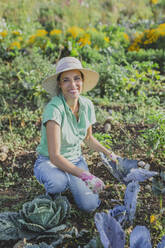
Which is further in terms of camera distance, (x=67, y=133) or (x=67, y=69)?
(x=67, y=133)

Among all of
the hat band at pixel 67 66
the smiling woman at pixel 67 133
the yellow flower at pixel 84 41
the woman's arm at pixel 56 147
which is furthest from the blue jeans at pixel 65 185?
the yellow flower at pixel 84 41

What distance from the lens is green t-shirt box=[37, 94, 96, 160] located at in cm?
215

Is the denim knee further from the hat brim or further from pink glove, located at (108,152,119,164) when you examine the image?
the hat brim

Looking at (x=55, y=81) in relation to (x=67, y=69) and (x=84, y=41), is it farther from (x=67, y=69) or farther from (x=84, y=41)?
(x=84, y=41)

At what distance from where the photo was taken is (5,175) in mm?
2729

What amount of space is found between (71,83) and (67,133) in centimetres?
39

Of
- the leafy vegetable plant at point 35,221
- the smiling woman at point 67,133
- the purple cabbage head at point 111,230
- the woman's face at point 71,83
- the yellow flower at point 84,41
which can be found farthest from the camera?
the yellow flower at point 84,41

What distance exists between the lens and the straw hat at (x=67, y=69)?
2156 millimetres

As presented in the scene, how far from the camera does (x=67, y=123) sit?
7.39 ft

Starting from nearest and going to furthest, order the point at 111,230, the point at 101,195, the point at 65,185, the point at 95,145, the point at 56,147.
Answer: the point at 111,230 → the point at 56,147 → the point at 65,185 → the point at 101,195 → the point at 95,145

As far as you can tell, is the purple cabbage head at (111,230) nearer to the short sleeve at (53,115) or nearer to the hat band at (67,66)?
the short sleeve at (53,115)

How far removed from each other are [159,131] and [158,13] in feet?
22.5

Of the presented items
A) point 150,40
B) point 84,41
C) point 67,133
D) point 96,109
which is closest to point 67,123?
point 67,133

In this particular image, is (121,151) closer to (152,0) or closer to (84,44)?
(84,44)
